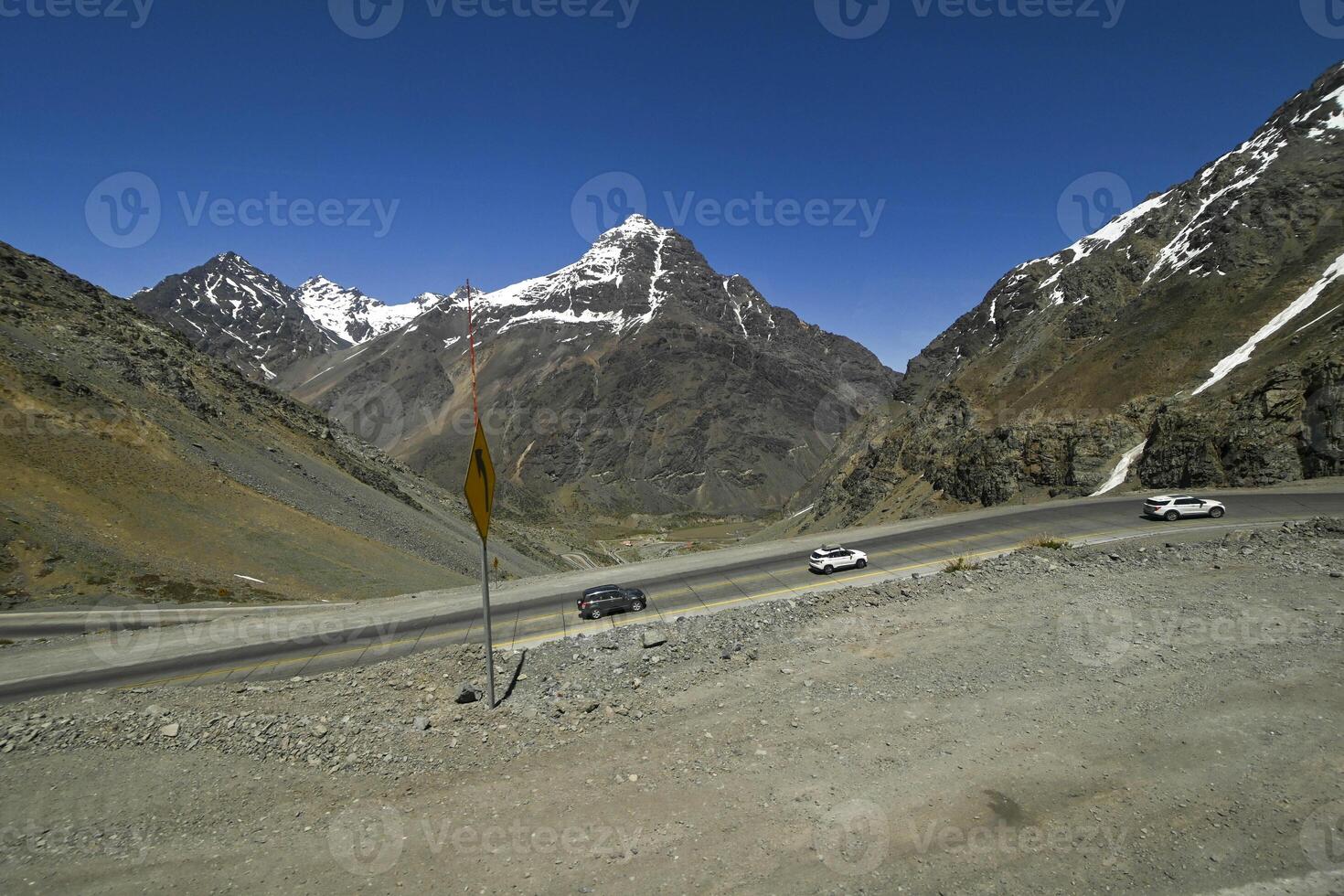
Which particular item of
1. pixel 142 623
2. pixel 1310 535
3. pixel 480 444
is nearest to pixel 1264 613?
pixel 1310 535

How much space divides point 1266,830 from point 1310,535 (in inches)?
649

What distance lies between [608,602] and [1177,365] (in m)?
62.4

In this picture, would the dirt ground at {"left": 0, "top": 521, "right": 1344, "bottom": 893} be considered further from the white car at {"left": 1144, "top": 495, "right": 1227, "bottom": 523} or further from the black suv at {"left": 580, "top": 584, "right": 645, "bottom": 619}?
the white car at {"left": 1144, "top": 495, "right": 1227, "bottom": 523}

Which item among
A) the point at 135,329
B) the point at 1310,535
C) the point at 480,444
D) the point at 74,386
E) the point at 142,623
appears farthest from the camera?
the point at 135,329

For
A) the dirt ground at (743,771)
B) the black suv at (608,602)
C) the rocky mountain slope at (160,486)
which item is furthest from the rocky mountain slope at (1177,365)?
the rocky mountain slope at (160,486)

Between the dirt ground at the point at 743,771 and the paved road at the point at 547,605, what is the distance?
7735 mm

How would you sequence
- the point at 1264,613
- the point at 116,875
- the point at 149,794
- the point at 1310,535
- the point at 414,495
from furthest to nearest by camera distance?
1. the point at 414,495
2. the point at 1310,535
3. the point at 1264,613
4. the point at 149,794
5. the point at 116,875

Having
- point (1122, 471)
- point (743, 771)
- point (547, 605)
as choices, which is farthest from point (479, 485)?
point (1122, 471)

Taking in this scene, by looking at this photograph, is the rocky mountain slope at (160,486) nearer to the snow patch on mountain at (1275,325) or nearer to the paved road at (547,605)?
the paved road at (547,605)

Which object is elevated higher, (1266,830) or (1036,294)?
(1036,294)

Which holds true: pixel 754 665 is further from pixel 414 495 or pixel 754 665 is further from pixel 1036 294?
pixel 1036 294

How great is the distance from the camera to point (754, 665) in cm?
1261

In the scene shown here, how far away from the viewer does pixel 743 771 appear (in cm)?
883

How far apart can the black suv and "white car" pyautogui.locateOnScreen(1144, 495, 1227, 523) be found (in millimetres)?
25052
